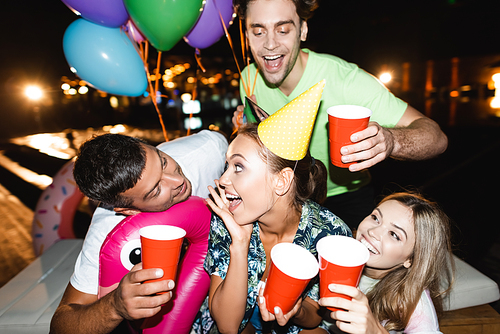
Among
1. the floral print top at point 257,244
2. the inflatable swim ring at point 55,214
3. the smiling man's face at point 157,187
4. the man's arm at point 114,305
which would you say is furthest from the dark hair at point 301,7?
the inflatable swim ring at point 55,214

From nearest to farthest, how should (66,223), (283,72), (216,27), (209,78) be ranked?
1. (283,72)
2. (216,27)
3. (66,223)
4. (209,78)

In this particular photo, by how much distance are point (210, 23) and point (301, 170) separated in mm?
1680

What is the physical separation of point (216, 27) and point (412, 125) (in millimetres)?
1836

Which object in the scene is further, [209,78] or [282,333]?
[209,78]

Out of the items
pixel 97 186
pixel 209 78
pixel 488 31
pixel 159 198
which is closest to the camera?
pixel 97 186

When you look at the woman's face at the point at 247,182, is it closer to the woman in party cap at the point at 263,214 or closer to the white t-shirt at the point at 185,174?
the woman in party cap at the point at 263,214

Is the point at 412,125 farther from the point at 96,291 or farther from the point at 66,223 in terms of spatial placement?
the point at 66,223

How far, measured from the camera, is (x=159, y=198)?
5.92 feet

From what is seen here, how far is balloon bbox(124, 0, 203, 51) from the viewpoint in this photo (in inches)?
82.8

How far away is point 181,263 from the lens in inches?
78.4

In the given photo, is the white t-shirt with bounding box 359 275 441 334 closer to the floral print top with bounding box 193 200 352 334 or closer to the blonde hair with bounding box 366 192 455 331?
the blonde hair with bounding box 366 192 455 331

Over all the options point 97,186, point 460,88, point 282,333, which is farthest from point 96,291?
point 460,88

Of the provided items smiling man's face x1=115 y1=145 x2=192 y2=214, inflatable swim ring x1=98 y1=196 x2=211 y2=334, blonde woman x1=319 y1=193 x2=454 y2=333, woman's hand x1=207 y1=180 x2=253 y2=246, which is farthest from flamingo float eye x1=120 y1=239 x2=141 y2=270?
blonde woman x1=319 y1=193 x2=454 y2=333

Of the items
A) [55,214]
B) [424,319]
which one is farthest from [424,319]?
[55,214]
